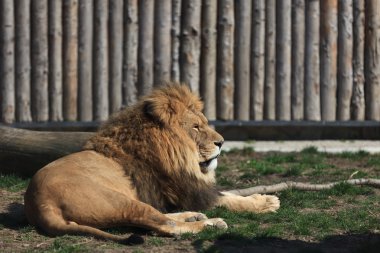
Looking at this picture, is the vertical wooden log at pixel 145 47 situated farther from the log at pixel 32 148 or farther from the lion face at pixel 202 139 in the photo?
the lion face at pixel 202 139

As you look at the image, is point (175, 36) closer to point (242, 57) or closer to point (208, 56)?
point (208, 56)

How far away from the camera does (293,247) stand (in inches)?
246

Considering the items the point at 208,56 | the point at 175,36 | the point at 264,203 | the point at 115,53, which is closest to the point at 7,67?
the point at 115,53

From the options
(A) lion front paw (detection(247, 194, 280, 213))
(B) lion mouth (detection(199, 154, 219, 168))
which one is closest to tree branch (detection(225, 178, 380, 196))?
(A) lion front paw (detection(247, 194, 280, 213))

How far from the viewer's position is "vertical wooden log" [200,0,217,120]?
36.0ft

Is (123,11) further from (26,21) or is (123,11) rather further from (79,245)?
(79,245)

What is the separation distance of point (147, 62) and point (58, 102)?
113 cm

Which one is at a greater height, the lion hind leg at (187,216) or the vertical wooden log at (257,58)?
the vertical wooden log at (257,58)

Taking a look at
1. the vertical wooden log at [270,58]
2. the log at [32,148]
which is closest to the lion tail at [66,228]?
the log at [32,148]

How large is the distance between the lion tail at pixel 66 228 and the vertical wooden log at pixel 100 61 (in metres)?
4.40

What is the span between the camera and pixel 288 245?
631cm

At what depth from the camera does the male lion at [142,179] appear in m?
6.49

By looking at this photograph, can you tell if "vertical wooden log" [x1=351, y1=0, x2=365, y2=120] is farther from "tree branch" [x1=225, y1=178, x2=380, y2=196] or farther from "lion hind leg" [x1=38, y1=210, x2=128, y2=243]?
"lion hind leg" [x1=38, y1=210, x2=128, y2=243]

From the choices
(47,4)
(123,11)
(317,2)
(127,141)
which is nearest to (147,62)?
(123,11)
